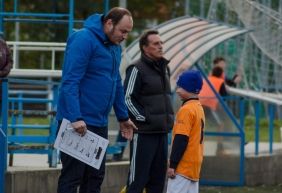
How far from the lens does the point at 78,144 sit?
26.1ft

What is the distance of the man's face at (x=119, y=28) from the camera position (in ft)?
26.5

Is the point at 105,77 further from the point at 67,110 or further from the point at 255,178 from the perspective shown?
the point at 255,178

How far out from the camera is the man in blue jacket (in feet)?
25.9

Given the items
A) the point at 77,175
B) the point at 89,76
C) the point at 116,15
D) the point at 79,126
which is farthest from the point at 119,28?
the point at 77,175

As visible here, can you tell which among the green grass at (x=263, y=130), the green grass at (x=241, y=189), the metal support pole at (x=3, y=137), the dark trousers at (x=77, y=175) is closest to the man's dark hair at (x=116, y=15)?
the dark trousers at (x=77, y=175)

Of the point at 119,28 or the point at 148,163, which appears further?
the point at 148,163

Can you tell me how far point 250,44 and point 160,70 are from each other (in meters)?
7.84

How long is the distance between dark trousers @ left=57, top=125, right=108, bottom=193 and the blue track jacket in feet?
0.56

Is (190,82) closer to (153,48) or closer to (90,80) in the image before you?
(153,48)

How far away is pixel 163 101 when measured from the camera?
9.75 m

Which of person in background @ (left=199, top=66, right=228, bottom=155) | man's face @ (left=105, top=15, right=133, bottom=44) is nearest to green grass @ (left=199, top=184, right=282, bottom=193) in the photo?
person in background @ (left=199, top=66, right=228, bottom=155)

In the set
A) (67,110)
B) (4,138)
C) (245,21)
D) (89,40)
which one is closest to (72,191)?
(67,110)

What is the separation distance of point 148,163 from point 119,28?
1.91 m

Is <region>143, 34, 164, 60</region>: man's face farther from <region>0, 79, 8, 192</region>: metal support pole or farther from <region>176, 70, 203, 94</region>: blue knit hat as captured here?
<region>0, 79, 8, 192</region>: metal support pole
